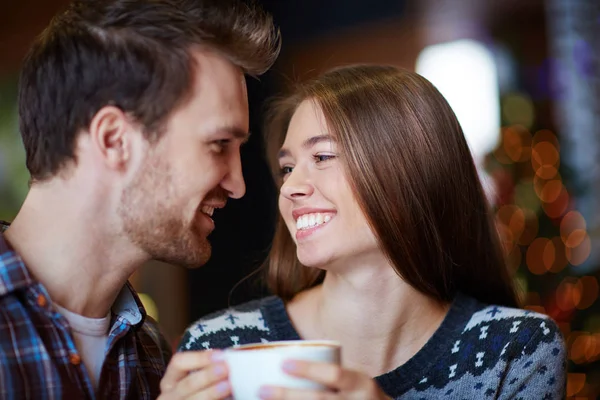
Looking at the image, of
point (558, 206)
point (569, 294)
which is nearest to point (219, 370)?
point (569, 294)

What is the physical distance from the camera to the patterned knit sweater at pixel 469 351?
1697mm

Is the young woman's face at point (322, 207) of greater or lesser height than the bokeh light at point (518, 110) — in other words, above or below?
above

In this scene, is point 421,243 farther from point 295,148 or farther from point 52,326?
point 52,326

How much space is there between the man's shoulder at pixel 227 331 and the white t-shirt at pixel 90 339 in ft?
1.48

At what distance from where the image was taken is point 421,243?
182 centimetres

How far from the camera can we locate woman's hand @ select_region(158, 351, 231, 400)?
1036 millimetres

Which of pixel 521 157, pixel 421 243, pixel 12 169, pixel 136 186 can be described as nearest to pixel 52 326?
pixel 136 186

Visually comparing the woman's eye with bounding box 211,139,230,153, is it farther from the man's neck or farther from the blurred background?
the blurred background

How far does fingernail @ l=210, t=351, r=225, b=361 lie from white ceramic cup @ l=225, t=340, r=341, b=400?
1 centimetres

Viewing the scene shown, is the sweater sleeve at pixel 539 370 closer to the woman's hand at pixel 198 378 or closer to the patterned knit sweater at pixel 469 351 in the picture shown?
the patterned knit sweater at pixel 469 351

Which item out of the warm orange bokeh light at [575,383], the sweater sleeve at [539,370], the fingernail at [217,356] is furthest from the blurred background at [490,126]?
the fingernail at [217,356]

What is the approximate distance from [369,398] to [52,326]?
→ 1.62 ft

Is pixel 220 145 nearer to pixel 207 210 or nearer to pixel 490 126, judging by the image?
pixel 207 210

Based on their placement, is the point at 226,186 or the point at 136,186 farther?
the point at 226,186
